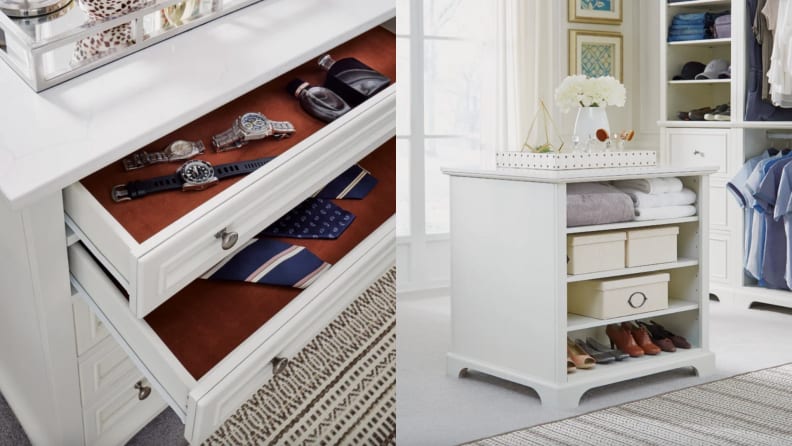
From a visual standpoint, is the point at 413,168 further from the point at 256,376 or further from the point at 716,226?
the point at 256,376

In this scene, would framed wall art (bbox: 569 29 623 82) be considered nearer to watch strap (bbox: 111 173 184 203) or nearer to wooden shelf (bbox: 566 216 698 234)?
wooden shelf (bbox: 566 216 698 234)

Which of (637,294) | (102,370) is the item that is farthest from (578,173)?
(102,370)

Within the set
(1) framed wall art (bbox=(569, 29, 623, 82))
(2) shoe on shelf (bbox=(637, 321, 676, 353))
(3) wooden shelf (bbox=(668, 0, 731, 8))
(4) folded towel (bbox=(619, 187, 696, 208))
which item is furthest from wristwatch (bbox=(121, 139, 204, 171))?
(1) framed wall art (bbox=(569, 29, 623, 82))

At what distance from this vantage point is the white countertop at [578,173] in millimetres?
2988

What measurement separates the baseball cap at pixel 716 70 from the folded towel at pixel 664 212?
1882mm

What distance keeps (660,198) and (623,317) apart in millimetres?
460

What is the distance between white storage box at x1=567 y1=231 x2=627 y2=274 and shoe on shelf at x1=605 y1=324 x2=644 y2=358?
0.97 ft

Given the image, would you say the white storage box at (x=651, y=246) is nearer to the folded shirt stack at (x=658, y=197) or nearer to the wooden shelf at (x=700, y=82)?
the folded shirt stack at (x=658, y=197)

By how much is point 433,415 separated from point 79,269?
165 cm

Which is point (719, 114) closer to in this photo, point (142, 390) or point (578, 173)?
point (578, 173)

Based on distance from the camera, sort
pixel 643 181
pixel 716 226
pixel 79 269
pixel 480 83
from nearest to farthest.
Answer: pixel 79 269 → pixel 643 181 → pixel 716 226 → pixel 480 83

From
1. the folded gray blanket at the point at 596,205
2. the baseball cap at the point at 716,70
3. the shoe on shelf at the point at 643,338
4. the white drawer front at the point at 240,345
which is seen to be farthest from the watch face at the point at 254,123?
the baseball cap at the point at 716,70

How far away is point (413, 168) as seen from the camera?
17.0 ft

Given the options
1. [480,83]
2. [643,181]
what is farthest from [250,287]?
[480,83]
